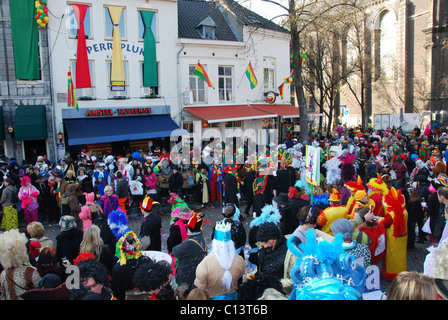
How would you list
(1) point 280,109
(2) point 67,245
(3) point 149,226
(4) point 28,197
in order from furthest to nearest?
(1) point 280,109
(4) point 28,197
(3) point 149,226
(2) point 67,245

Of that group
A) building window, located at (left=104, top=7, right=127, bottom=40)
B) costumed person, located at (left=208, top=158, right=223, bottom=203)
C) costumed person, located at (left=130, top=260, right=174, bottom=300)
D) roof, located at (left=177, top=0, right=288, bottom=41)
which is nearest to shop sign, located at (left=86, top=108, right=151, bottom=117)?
building window, located at (left=104, top=7, right=127, bottom=40)

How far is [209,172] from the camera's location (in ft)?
39.6

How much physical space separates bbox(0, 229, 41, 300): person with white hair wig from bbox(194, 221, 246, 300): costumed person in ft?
5.97

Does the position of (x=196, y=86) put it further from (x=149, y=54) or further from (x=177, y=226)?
(x=177, y=226)

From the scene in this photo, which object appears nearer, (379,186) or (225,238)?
(225,238)

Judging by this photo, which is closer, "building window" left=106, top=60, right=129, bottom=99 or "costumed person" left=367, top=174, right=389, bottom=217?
"costumed person" left=367, top=174, right=389, bottom=217

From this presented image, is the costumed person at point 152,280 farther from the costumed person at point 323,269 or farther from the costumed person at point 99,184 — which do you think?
the costumed person at point 99,184

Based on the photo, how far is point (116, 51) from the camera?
17.5 metres

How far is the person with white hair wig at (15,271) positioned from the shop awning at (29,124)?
13378 millimetres

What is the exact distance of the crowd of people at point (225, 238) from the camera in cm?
313

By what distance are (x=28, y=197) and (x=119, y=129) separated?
816cm

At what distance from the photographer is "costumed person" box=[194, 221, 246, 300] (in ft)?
12.1

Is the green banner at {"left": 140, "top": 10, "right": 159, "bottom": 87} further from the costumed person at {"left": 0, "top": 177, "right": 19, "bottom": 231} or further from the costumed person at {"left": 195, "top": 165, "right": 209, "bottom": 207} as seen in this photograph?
the costumed person at {"left": 0, "top": 177, "right": 19, "bottom": 231}

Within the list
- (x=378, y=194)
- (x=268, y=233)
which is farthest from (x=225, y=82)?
(x=268, y=233)
